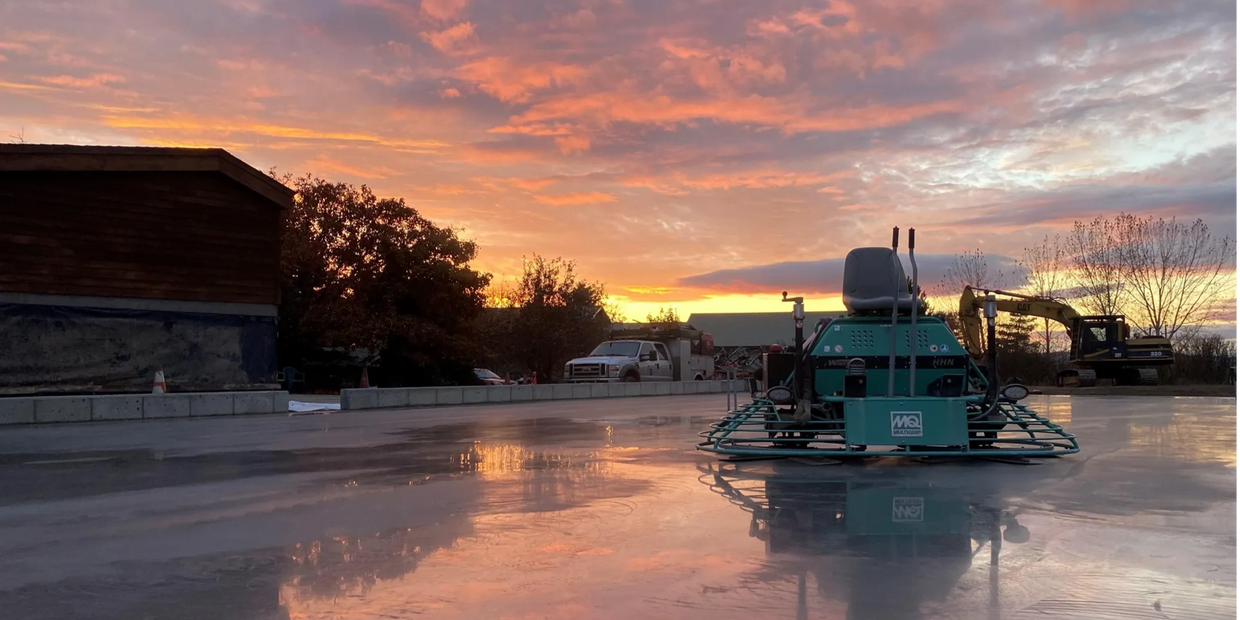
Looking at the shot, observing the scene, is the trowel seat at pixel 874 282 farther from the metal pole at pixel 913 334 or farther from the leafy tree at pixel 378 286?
the leafy tree at pixel 378 286

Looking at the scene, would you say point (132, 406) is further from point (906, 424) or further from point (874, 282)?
point (906, 424)

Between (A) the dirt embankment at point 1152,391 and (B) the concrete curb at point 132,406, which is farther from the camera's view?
(A) the dirt embankment at point 1152,391

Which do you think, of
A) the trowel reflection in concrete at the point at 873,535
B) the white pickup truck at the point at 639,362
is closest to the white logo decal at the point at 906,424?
the trowel reflection in concrete at the point at 873,535

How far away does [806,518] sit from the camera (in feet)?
24.7

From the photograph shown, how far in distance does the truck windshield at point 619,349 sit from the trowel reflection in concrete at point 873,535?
92.3 feet

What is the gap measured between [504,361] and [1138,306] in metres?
34.9

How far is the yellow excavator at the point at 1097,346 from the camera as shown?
122 feet

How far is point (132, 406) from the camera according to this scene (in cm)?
2186

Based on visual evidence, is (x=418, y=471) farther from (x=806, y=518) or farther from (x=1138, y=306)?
(x=1138, y=306)

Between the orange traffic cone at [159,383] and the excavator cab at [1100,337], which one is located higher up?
the excavator cab at [1100,337]

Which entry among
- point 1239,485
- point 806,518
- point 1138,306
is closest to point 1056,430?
point 806,518

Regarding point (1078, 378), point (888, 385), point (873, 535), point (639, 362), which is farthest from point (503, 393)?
point (873, 535)

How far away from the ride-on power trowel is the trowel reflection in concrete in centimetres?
118

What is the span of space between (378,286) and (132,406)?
1979 centimetres
